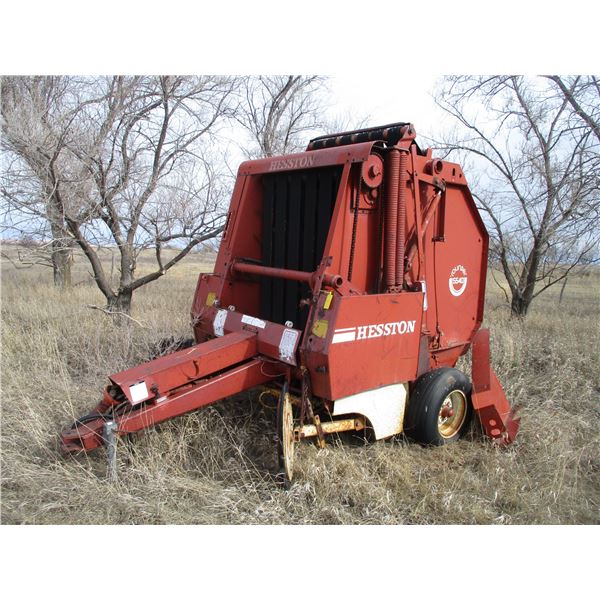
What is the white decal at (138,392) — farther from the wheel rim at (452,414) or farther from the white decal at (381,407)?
the wheel rim at (452,414)

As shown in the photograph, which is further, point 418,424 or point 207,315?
point 207,315

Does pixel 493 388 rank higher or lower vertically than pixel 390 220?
lower

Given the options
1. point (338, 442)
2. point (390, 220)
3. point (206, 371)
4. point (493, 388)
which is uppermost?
point (390, 220)

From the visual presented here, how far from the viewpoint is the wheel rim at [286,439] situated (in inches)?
122

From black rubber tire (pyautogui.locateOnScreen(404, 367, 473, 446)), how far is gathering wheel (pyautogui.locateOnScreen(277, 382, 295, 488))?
117 centimetres

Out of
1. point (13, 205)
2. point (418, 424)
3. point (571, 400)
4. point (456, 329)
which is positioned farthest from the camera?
point (13, 205)

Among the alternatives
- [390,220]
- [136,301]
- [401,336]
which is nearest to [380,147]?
[390,220]

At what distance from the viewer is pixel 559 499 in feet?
11.3

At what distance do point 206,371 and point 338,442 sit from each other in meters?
1.14

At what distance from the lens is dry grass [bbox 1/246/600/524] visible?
3.12 m

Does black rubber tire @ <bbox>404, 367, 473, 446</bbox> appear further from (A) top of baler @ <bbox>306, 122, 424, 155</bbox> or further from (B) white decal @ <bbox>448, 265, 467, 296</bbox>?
(A) top of baler @ <bbox>306, 122, 424, 155</bbox>

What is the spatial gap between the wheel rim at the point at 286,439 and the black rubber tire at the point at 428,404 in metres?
1.19

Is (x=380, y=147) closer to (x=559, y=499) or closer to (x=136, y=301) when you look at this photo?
(x=559, y=499)

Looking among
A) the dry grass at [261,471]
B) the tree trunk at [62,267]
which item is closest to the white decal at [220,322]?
the dry grass at [261,471]
